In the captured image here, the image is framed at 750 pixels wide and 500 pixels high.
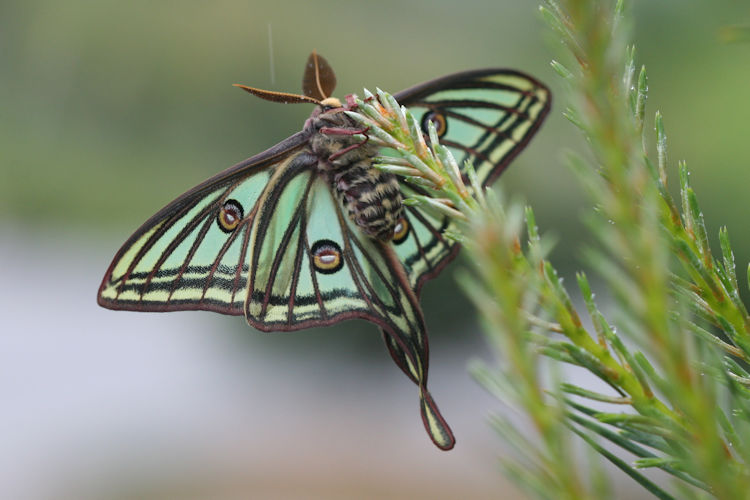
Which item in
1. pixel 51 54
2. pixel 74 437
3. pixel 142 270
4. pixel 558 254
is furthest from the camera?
pixel 51 54

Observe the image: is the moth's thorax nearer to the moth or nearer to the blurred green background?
the moth

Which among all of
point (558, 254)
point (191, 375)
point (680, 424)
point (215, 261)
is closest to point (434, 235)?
point (215, 261)

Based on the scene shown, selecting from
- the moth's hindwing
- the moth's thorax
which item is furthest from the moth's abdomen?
the moth's hindwing

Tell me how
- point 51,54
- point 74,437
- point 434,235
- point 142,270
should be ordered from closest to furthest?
point 142,270, point 434,235, point 74,437, point 51,54

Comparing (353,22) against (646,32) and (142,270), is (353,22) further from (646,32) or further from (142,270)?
(142,270)

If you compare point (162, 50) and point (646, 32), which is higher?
point (162, 50)

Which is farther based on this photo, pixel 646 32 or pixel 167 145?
pixel 167 145

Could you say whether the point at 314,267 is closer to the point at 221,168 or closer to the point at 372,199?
the point at 372,199
